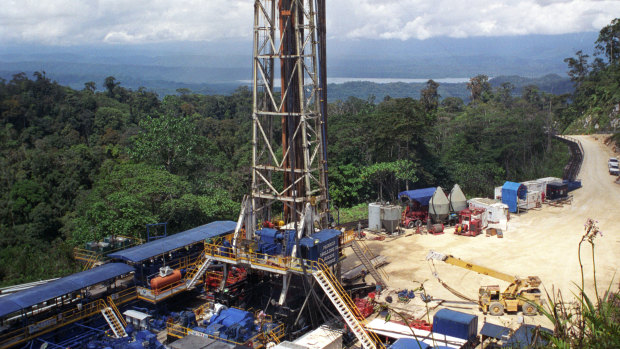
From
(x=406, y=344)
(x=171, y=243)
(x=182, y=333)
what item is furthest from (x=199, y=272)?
(x=406, y=344)

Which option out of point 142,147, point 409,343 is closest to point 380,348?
point 409,343

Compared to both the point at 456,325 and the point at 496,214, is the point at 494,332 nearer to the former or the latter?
the point at 456,325

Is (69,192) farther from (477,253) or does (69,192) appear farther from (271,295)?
(477,253)

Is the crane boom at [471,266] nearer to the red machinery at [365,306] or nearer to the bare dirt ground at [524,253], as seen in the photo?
the bare dirt ground at [524,253]

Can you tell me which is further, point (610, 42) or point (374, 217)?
point (610, 42)

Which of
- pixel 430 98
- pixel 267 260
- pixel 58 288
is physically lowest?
pixel 58 288

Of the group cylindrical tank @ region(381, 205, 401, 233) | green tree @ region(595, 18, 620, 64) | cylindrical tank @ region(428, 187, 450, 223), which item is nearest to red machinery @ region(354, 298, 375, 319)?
cylindrical tank @ region(381, 205, 401, 233)

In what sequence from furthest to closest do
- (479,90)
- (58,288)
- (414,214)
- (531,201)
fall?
1. (479,90)
2. (531,201)
3. (414,214)
4. (58,288)

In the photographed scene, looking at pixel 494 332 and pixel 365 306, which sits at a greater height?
pixel 494 332
